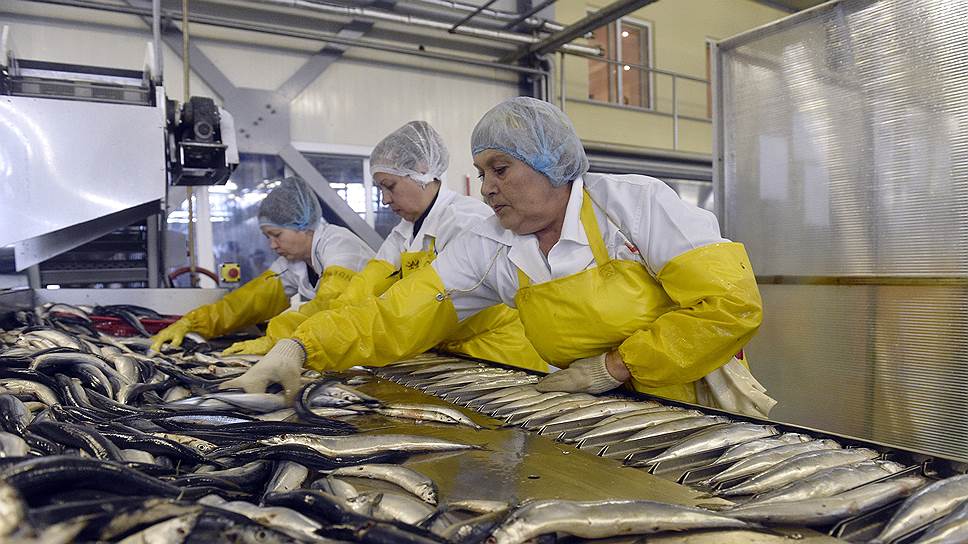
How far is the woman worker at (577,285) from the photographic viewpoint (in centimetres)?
242

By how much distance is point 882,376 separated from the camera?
12.7ft

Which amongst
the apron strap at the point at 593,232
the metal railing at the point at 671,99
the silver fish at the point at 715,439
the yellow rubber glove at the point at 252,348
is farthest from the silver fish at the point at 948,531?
the metal railing at the point at 671,99

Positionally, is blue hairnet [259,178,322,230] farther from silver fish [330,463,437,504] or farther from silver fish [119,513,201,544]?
silver fish [119,513,201,544]

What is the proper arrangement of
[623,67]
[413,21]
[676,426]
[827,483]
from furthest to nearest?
[623,67] < [413,21] < [676,426] < [827,483]

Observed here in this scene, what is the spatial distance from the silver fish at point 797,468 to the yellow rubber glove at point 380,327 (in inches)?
68.8

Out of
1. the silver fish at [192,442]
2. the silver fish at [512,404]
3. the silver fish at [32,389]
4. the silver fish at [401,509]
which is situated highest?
the silver fish at [32,389]

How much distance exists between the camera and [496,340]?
3.77m

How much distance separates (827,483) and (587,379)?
110 centimetres

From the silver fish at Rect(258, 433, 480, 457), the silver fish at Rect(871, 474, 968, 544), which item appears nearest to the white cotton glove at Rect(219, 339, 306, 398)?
the silver fish at Rect(258, 433, 480, 457)

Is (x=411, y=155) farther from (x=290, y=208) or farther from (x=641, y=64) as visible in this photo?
(x=641, y=64)

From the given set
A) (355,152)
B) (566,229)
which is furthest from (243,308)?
(566,229)

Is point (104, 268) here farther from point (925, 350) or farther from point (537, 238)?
point (925, 350)

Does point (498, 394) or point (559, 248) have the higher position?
point (559, 248)

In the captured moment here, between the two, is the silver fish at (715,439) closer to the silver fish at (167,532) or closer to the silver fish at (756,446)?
the silver fish at (756,446)
